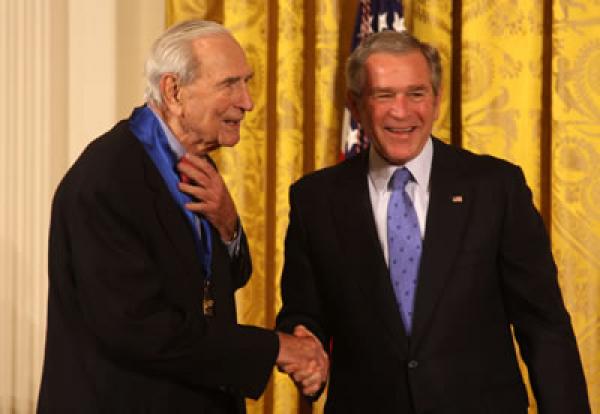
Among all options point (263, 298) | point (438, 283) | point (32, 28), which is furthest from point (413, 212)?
point (32, 28)

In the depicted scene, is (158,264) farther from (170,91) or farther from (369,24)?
(369,24)

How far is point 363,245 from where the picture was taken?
2338 mm

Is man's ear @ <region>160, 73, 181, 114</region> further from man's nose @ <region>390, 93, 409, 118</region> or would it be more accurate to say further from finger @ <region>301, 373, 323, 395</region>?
finger @ <region>301, 373, 323, 395</region>

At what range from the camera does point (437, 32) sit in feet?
11.7

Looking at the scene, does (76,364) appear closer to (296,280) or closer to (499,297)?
(296,280)

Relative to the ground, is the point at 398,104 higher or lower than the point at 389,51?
lower

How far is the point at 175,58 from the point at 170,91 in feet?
0.25

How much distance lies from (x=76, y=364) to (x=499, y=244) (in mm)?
1032

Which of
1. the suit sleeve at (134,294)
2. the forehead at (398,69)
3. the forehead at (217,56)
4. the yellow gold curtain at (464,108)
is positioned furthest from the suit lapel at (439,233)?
the yellow gold curtain at (464,108)

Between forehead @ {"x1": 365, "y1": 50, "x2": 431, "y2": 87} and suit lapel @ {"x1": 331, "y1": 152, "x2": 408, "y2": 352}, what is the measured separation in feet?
0.74

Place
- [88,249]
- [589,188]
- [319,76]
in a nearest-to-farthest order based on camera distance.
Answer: [88,249] < [589,188] < [319,76]

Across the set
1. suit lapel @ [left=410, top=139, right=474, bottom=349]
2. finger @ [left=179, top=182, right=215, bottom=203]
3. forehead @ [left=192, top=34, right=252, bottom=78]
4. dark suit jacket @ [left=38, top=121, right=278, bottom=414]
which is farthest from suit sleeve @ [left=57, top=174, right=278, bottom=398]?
suit lapel @ [left=410, top=139, right=474, bottom=349]

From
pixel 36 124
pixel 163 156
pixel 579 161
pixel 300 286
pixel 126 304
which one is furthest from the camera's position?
pixel 36 124

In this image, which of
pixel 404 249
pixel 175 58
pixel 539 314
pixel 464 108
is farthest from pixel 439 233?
pixel 464 108
